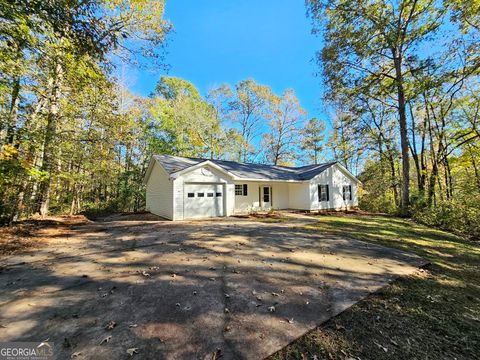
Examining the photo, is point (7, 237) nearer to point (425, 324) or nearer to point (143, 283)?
point (143, 283)

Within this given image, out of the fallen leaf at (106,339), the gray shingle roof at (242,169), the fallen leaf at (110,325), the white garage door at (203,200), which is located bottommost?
the fallen leaf at (106,339)

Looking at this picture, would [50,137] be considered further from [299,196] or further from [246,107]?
[246,107]

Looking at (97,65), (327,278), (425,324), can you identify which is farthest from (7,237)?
(425,324)

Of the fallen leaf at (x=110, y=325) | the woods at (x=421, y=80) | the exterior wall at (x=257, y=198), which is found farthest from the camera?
the exterior wall at (x=257, y=198)

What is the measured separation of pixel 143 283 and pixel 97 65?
6.99 m

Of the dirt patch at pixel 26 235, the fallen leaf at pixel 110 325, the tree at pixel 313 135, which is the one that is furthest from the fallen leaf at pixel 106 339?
the tree at pixel 313 135

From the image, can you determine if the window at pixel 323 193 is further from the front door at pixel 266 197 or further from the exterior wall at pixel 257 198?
the front door at pixel 266 197

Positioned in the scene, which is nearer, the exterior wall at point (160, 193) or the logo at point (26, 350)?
the logo at point (26, 350)

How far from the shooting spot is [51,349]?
2.25 metres

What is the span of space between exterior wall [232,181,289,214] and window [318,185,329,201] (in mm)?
2560

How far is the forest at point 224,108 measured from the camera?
20.9 feet

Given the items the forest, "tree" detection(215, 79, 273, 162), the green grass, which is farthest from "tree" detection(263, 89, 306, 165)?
the green grass

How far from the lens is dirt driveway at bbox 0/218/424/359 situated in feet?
7.79

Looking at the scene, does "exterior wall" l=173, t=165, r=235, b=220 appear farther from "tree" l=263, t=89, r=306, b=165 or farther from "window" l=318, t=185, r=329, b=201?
"tree" l=263, t=89, r=306, b=165
